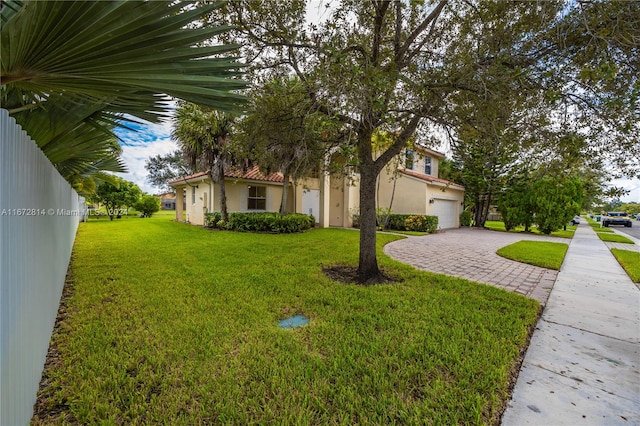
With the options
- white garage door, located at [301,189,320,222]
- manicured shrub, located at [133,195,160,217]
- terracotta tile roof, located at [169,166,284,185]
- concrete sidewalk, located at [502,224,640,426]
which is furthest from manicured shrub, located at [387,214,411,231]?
manicured shrub, located at [133,195,160,217]

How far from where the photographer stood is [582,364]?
3084 millimetres

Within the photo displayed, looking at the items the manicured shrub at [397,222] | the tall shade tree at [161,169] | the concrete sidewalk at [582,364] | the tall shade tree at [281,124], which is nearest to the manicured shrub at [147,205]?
the tall shade tree at [161,169]

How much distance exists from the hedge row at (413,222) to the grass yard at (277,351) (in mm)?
10660

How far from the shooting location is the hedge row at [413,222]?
16203 millimetres

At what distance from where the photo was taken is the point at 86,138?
3236 mm

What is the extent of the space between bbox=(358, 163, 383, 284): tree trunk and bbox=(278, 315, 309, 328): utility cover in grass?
216cm

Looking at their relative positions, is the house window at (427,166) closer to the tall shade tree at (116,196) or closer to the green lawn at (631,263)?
the green lawn at (631,263)

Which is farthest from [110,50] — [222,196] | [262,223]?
[222,196]

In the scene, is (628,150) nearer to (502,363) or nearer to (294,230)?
(502,363)

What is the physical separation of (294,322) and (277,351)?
0.82 m

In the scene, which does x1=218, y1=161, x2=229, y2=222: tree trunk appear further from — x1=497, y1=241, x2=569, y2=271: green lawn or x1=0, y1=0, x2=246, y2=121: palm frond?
x1=497, y1=241, x2=569, y2=271: green lawn

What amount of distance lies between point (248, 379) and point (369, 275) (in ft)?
12.5

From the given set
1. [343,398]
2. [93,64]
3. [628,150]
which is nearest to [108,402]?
[343,398]

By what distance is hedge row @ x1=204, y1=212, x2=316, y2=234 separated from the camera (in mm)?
13609
